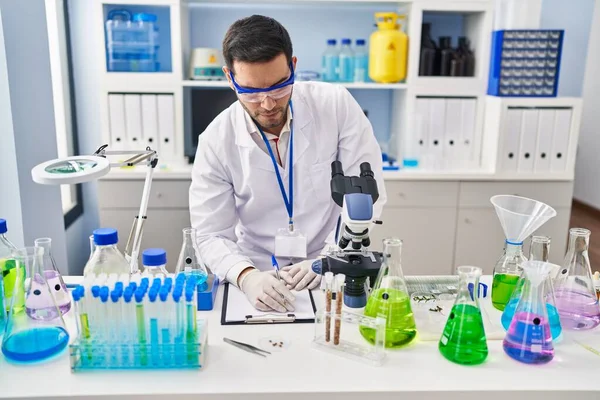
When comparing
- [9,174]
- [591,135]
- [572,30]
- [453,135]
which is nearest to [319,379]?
[9,174]

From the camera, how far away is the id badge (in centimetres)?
164

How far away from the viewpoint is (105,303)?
101 centimetres

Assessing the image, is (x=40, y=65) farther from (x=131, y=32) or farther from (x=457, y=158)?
(x=457, y=158)

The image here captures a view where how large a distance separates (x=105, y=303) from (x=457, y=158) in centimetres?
250

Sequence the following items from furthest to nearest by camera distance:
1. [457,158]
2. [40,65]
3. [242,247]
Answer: [457,158]
[40,65]
[242,247]

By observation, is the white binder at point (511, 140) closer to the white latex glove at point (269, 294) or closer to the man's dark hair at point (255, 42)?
the man's dark hair at point (255, 42)

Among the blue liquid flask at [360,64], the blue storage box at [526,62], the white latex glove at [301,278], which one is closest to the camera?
the white latex glove at [301,278]

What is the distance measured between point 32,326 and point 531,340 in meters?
1.01

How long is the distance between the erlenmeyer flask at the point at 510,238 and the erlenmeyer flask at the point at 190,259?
0.73m

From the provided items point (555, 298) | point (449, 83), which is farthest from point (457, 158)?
point (555, 298)

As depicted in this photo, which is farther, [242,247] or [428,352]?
[242,247]

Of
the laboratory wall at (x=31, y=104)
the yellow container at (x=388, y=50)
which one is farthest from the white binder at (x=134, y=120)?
the yellow container at (x=388, y=50)

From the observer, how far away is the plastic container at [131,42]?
290 cm

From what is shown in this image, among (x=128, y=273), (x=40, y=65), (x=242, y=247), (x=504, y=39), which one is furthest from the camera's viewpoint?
(x=504, y=39)
